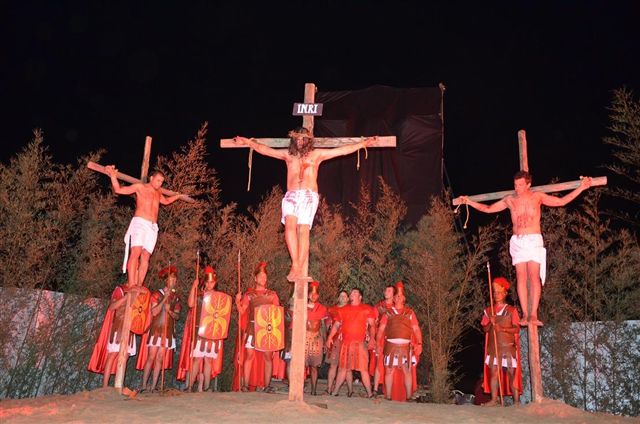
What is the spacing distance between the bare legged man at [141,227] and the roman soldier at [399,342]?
137 inches

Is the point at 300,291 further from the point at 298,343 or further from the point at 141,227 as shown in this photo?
the point at 141,227

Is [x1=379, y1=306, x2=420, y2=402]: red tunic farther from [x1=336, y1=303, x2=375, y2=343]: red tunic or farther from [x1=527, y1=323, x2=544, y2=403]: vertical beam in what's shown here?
[x1=527, y1=323, x2=544, y2=403]: vertical beam

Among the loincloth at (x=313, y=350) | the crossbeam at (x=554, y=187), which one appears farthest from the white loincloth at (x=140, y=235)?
the crossbeam at (x=554, y=187)

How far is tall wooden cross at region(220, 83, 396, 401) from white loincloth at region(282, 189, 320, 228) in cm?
43

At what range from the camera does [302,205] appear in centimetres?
586

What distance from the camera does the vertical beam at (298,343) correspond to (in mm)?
5516

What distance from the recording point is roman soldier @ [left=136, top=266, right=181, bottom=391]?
7.90 meters

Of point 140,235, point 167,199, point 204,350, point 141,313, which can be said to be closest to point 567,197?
point 167,199

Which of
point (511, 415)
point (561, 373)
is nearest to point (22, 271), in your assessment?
point (511, 415)

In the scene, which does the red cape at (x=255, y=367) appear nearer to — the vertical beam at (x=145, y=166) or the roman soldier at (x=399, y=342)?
the roman soldier at (x=399, y=342)

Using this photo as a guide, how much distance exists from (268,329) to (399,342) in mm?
1908

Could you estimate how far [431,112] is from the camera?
1380cm

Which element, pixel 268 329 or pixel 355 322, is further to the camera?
pixel 355 322

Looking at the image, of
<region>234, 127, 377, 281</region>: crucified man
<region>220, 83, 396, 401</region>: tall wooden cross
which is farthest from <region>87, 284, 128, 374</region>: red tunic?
<region>234, 127, 377, 281</region>: crucified man
